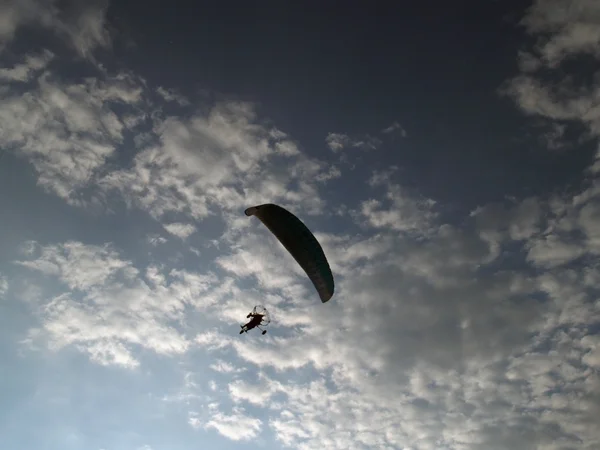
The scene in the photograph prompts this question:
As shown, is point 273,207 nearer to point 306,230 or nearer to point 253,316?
point 306,230

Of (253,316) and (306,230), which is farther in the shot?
(253,316)

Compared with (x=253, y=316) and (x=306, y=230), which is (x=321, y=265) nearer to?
(x=306, y=230)

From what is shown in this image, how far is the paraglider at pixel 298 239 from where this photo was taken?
22172 mm

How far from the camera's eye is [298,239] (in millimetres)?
22562

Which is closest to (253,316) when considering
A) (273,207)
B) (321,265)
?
(321,265)

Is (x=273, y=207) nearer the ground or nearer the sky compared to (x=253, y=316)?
nearer the sky

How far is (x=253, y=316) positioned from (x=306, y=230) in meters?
8.16

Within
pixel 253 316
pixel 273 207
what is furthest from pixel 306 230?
pixel 253 316

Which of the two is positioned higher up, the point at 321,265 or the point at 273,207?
the point at 273,207

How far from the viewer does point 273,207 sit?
22.1m

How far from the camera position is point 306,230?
2234cm

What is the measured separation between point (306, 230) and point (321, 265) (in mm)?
2207

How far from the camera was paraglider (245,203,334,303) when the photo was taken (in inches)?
873

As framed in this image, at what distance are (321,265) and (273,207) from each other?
4.16 meters
